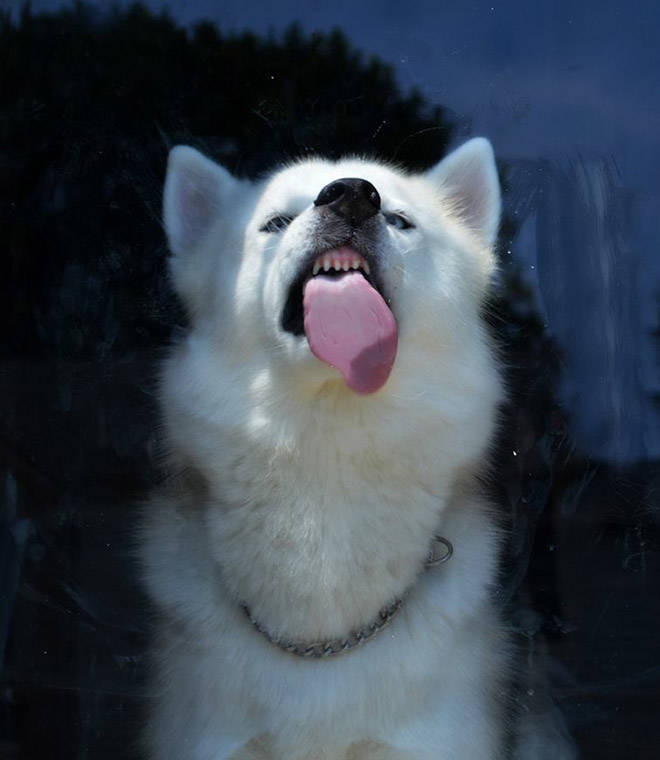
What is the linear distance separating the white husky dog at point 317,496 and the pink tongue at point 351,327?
0.08 m

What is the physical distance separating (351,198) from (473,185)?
0.69 metres

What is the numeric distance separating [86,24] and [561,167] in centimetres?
166

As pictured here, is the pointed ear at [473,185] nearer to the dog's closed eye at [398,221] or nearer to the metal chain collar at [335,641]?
the dog's closed eye at [398,221]

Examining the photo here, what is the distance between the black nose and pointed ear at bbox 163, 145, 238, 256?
573mm

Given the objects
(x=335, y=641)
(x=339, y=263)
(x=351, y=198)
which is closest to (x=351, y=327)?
(x=339, y=263)

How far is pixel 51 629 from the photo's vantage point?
3.84 m

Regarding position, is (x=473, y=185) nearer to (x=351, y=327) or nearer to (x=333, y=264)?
(x=333, y=264)

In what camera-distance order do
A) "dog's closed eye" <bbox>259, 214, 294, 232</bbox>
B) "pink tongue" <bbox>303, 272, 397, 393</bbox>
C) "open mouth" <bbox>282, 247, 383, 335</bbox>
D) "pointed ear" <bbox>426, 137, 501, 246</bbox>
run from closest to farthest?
"pink tongue" <bbox>303, 272, 397, 393</bbox> → "open mouth" <bbox>282, 247, 383, 335</bbox> → "dog's closed eye" <bbox>259, 214, 294, 232</bbox> → "pointed ear" <bbox>426, 137, 501, 246</bbox>

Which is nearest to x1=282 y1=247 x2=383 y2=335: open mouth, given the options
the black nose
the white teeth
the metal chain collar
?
the white teeth

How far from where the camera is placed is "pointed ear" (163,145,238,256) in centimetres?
382

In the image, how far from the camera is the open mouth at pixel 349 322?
3322 millimetres

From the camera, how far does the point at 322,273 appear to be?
345 cm

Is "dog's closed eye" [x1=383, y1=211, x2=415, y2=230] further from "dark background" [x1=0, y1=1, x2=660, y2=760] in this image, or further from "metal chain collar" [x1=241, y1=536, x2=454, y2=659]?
"metal chain collar" [x1=241, y1=536, x2=454, y2=659]

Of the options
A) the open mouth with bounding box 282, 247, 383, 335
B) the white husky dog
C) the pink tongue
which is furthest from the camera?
the white husky dog
